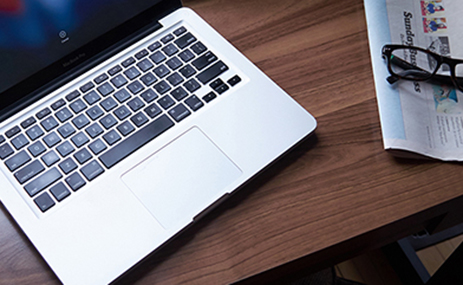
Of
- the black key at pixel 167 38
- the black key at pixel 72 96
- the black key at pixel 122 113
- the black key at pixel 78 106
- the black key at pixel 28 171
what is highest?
the black key at pixel 167 38

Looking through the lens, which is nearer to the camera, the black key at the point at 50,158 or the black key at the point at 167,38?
the black key at the point at 50,158

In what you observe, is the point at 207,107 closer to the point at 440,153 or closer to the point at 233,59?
the point at 233,59

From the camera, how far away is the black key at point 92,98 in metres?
0.64

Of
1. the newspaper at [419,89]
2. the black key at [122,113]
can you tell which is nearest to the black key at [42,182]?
the black key at [122,113]

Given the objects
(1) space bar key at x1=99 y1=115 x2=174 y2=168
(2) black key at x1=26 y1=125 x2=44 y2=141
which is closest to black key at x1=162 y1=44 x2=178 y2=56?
(1) space bar key at x1=99 y1=115 x2=174 y2=168

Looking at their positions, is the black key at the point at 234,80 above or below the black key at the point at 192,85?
below

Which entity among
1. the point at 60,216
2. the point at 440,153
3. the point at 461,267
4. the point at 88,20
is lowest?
the point at 461,267

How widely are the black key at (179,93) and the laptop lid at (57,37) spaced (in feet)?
0.40

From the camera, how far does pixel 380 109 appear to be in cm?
66

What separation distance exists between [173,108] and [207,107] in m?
0.05

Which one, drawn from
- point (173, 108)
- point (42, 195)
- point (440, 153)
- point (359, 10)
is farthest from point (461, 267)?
point (42, 195)

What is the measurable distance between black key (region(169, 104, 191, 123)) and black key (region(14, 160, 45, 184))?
186 millimetres

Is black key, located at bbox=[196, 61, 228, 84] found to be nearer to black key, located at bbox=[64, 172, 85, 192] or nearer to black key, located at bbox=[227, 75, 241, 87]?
black key, located at bbox=[227, 75, 241, 87]

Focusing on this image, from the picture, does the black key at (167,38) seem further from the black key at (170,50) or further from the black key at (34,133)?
the black key at (34,133)
